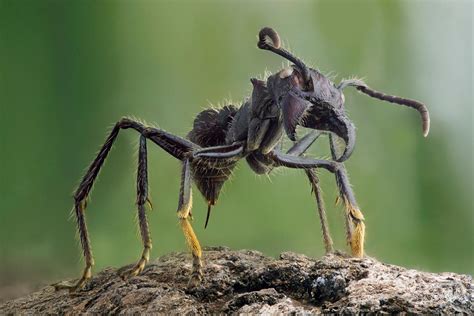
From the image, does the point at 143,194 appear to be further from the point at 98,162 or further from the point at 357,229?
the point at 357,229

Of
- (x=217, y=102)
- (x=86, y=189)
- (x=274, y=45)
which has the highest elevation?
(x=217, y=102)

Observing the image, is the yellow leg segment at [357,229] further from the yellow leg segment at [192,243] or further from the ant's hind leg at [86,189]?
the ant's hind leg at [86,189]

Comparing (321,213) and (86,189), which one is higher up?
(86,189)

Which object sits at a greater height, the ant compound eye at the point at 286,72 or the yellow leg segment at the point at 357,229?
the ant compound eye at the point at 286,72

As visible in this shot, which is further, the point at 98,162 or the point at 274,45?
the point at 98,162

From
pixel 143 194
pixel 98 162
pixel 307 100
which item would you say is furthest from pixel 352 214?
pixel 98 162

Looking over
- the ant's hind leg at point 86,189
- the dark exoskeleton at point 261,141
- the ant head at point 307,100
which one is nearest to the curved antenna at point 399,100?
the dark exoskeleton at point 261,141

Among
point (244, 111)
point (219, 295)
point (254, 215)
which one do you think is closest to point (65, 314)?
point (219, 295)

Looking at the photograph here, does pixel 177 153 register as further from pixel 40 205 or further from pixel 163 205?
pixel 40 205

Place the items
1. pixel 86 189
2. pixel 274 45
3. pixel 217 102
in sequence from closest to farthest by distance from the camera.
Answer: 1. pixel 274 45
2. pixel 86 189
3. pixel 217 102
